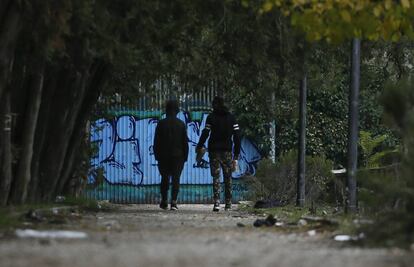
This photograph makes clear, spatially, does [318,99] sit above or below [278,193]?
above

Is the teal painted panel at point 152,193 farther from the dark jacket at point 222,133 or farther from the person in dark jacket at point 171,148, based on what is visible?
the dark jacket at point 222,133

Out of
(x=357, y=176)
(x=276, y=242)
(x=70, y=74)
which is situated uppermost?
(x=70, y=74)

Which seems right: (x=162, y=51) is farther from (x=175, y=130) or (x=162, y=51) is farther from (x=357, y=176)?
(x=357, y=176)

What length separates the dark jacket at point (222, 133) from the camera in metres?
17.1

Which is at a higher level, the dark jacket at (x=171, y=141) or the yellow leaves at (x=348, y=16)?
the yellow leaves at (x=348, y=16)

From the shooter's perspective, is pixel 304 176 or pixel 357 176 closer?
pixel 357 176

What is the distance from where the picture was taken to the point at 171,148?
56.9ft

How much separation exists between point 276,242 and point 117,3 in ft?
16.0

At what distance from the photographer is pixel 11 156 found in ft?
41.1

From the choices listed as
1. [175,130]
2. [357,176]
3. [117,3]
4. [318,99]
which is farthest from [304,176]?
[318,99]

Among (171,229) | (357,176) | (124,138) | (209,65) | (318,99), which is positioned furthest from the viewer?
(318,99)

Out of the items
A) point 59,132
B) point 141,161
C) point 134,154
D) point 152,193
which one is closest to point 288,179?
point 152,193

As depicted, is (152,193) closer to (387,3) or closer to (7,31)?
(7,31)

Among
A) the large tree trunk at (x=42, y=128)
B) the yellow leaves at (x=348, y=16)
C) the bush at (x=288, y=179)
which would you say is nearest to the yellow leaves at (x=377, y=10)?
the yellow leaves at (x=348, y=16)
